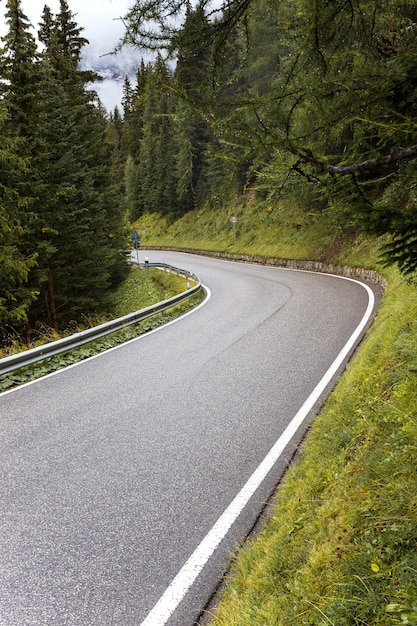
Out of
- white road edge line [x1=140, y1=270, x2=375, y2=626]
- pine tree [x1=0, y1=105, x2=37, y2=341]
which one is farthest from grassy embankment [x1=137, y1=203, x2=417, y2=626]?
pine tree [x1=0, y1=105, x2=37, y2=341]

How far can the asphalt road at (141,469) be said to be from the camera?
3.00 meters

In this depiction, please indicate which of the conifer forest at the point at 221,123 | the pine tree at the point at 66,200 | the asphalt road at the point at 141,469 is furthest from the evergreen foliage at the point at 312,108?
the pine tree at the point at 66,200

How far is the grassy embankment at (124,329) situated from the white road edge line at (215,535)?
17.4 ft

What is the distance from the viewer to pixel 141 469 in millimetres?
4523

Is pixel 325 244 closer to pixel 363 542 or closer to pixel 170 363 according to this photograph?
pixel 170 363

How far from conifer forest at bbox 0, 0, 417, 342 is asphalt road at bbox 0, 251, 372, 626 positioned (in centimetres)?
282

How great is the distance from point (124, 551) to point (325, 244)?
23.9 meters

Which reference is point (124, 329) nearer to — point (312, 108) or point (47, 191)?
point (47, 191)

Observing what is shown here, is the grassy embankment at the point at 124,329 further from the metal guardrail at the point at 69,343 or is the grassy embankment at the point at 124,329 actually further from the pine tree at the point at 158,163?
the pine tree at the point at 158,163

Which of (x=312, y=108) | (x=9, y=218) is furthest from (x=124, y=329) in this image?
(x=312, y=108)

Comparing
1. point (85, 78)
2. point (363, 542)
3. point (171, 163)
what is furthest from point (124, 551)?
point (171, 163)

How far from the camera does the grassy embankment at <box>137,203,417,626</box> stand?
2.18 m

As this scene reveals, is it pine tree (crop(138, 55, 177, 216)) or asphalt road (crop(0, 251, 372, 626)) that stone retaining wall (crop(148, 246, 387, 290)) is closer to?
asphalt road (crop(0, 251, 372, 626))

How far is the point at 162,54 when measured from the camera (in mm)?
3281
